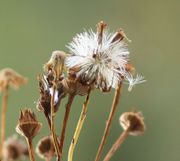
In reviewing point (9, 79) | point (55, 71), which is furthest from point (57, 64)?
point (9, 79)

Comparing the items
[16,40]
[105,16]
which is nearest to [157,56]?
[105,16]

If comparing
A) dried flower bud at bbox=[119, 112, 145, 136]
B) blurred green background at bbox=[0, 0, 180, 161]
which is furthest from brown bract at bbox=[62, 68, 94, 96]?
blurred green background at bbox=[0, 0, 180, 161]

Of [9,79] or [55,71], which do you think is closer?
[55,71]

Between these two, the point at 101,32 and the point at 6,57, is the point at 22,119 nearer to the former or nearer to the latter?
the point at 101,32

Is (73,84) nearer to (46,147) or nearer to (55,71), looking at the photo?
(55,71)

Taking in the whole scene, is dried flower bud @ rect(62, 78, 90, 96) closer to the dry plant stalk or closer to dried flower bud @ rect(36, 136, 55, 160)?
the dry plant stalk

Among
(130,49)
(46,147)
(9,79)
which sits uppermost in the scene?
(130,49)

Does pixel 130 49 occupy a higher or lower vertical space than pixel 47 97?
higher
